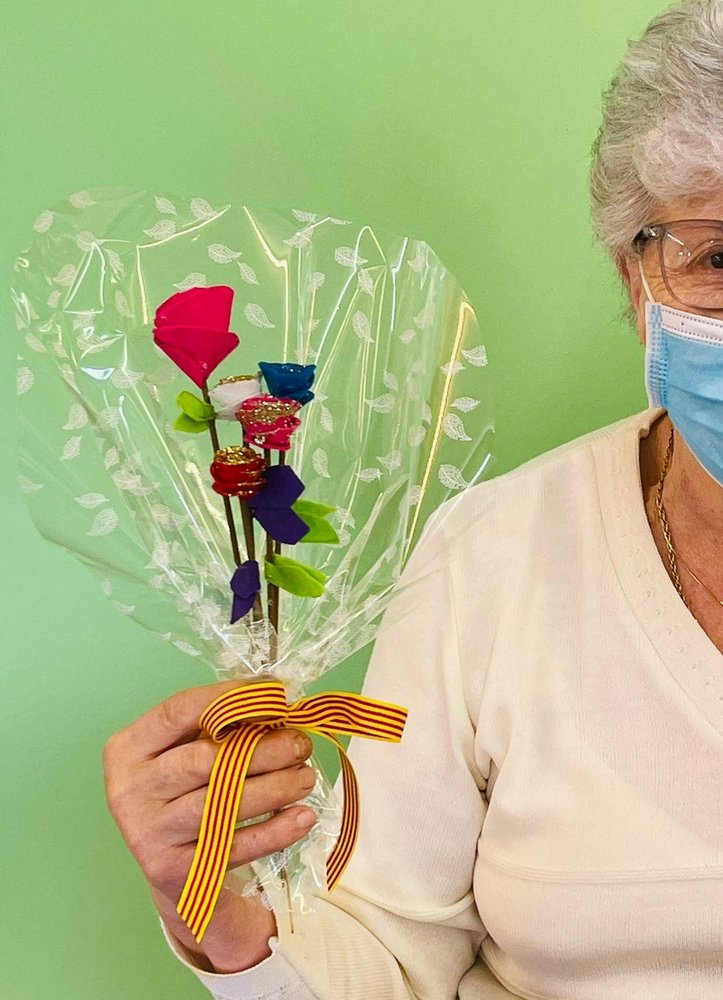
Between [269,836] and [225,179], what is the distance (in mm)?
755

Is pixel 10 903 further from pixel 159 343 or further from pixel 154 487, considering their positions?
pixel 159 343

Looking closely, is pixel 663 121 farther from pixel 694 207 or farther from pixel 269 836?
pixel 269 836

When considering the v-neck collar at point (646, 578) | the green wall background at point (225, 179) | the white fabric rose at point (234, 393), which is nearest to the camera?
the white fabric rose at point (234, 393)

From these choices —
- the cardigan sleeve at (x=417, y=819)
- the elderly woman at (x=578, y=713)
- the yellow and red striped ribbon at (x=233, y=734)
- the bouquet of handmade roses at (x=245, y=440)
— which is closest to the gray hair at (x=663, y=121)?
the elderly woman at (x=578, y=713)

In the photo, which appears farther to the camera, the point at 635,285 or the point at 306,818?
the point at 635,285

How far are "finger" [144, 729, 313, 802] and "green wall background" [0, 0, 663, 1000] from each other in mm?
451

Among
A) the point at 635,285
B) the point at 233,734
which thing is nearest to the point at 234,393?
the point at 233,734

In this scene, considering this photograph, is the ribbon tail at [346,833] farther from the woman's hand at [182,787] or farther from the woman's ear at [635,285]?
the woman's ear at [635,285]

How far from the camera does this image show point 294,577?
709mm

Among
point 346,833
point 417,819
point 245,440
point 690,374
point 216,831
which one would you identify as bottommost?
point 417,819

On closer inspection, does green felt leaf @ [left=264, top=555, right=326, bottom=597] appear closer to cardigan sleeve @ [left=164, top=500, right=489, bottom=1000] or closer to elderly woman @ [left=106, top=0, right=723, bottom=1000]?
elderly woman @ [left=106, top=0, right=723, bottom=1000]

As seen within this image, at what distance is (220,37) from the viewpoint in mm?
1132

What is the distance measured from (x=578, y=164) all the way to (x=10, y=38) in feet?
2.28

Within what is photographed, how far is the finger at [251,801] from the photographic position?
742 millimetres
